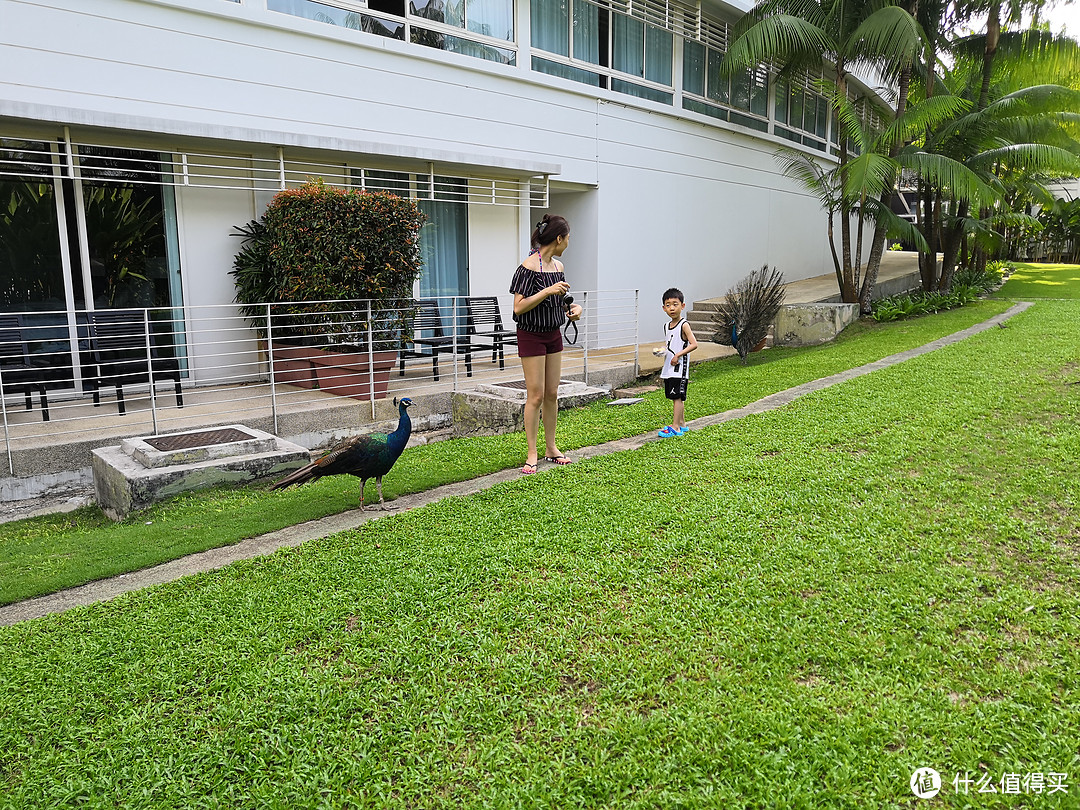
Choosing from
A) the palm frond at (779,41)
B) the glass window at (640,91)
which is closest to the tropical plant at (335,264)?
the glass window at (640,91)

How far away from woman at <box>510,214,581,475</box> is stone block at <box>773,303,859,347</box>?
879 cm

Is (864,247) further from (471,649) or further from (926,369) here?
(471,649)

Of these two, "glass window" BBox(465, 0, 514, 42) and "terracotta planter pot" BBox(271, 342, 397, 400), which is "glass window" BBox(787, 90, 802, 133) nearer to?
"glass window" BBox(465, 0, 514, 42)

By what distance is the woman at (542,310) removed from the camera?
5.06 metres

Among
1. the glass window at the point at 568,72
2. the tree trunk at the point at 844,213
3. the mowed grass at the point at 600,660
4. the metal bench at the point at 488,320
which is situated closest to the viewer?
the mowed grass at the point at 600,660

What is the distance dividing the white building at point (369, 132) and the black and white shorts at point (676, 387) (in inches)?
198

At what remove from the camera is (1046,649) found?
9.09 feet

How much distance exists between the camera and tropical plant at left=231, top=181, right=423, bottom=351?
25.3ft

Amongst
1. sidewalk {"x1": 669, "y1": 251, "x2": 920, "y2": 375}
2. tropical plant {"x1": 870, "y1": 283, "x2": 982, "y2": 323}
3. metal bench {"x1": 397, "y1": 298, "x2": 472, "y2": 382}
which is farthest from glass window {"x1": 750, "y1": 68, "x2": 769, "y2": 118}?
metal bench {"x1": 397, "y1": 298, "x2": 472, "y2": 382}

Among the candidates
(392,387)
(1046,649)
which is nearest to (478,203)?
(392,387)

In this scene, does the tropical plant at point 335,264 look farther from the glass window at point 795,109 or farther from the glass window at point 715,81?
the glass window at point 795,109

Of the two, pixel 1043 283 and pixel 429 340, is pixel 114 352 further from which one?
pixel 1043 283

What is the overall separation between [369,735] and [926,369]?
300 inches

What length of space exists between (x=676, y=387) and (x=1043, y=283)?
2029cm
